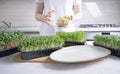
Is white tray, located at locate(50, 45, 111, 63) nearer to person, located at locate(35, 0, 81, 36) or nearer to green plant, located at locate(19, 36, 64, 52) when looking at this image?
green plant, located at locate(19, 36, 64, 52)

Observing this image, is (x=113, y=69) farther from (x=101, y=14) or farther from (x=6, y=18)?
(x=6, y=18)

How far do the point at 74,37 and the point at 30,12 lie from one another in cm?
183

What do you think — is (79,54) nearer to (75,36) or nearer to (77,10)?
(75,36)

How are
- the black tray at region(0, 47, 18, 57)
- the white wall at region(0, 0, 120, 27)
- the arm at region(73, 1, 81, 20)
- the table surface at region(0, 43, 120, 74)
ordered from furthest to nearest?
the white wall at region(0, 0, 120, 27)
the arm at region(73, 1, 81, 20)
the black tray at region(0, 47, 18, 57)
the table surface at region(0, 43, 120, 74)

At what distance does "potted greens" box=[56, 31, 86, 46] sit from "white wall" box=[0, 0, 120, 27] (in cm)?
169

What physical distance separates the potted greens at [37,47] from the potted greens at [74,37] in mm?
134

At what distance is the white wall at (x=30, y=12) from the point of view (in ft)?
9.16

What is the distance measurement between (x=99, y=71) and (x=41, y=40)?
335 mm

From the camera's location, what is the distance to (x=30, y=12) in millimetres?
2865

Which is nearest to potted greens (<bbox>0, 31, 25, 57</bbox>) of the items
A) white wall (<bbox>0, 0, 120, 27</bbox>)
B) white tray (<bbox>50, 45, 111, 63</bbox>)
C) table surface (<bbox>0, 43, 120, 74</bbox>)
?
table surface (<bbox>0, 43, 120, 74</bbox>)

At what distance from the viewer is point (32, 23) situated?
2.87 m

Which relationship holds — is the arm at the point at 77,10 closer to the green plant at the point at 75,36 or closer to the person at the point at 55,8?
the person at the point at 55,8

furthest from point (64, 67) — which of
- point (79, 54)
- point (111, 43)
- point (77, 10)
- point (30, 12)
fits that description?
point (30, 12)

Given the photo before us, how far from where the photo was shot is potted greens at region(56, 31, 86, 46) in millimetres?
1144
